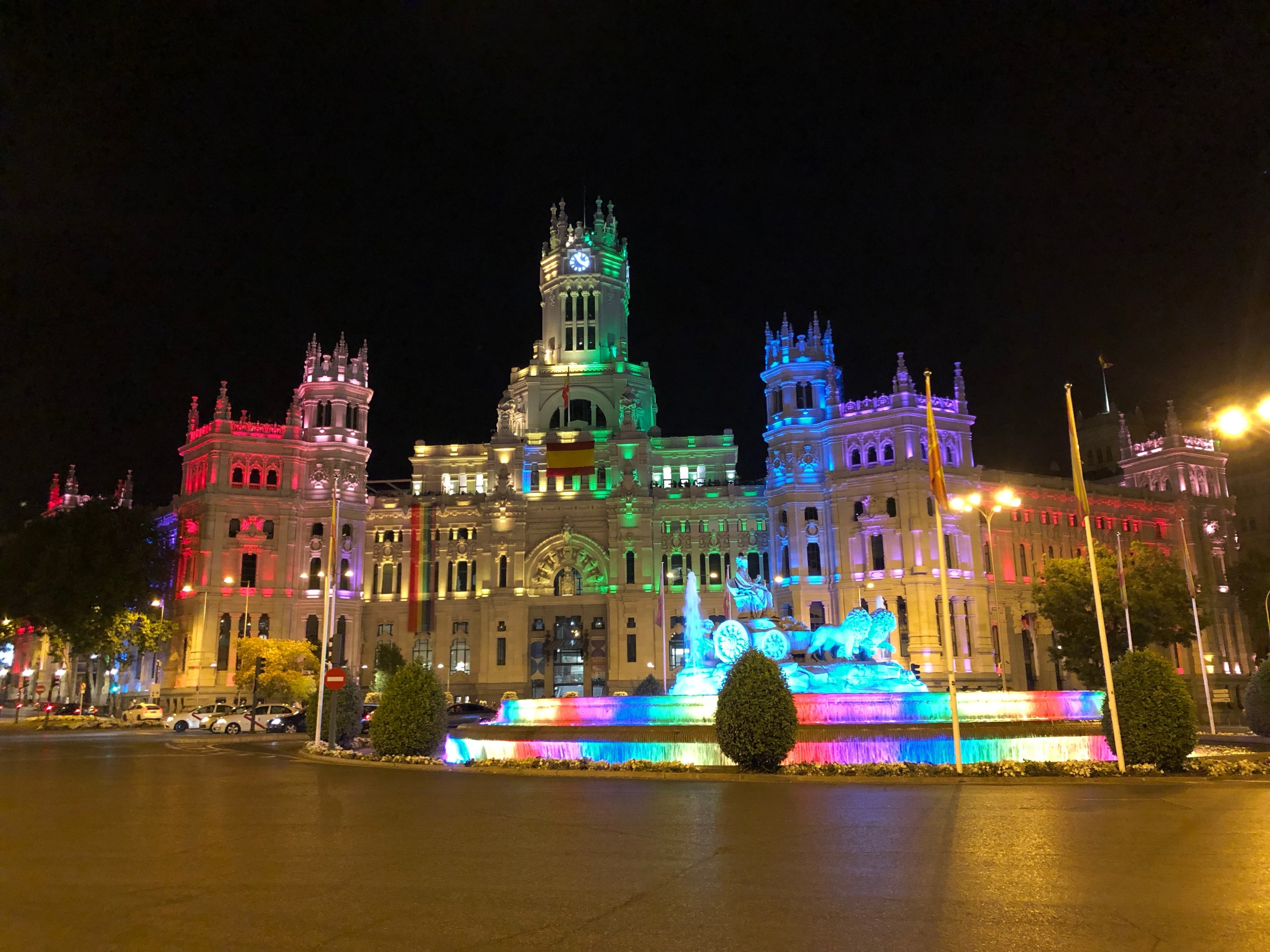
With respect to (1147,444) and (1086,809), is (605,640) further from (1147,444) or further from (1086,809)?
(1086,809)

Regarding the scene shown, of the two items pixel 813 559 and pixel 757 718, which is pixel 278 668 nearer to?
pixel 813 559

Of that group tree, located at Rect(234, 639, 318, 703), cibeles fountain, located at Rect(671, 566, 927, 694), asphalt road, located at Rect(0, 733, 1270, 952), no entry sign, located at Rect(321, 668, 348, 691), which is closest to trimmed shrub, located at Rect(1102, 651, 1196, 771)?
asphalt road, located at Rect(0, 733, 1270, 952)

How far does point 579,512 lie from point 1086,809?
78534mm

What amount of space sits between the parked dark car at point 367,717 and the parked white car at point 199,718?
8794 millimetres

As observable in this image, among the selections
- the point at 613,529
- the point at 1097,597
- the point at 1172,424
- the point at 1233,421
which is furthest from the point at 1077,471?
the point at 1172,424

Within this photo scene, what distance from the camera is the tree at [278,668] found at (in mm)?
68375

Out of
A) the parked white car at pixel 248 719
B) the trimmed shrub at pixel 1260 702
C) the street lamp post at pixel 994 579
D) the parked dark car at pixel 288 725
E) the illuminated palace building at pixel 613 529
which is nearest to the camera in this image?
the trimmed shrub at pixel 1260 702

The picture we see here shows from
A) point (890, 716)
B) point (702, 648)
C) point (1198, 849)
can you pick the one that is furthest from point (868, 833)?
point (702, 648)

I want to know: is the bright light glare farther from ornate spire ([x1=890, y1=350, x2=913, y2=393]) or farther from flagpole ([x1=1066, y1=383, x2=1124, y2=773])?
ornate spire ([x1=890, y1=350, x2=913, y2=393])

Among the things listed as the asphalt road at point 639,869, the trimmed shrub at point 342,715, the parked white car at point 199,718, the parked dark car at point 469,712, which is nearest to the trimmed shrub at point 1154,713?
the asphalt road at point 639,869

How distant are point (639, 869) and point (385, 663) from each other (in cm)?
7650

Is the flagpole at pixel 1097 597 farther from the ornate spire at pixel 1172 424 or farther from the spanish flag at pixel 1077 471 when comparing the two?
the ornate spire at pixel 1172 424

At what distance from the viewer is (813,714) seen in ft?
103

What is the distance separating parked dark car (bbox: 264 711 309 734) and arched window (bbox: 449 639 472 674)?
37780 millimetres
